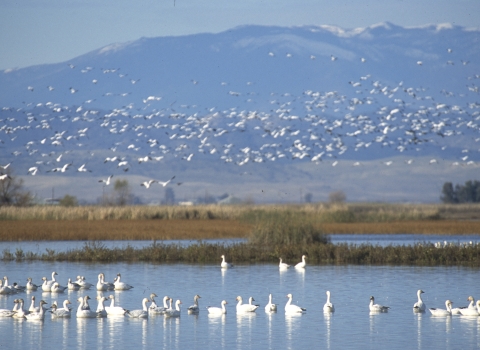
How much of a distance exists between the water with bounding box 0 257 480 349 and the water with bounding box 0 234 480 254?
683 cm

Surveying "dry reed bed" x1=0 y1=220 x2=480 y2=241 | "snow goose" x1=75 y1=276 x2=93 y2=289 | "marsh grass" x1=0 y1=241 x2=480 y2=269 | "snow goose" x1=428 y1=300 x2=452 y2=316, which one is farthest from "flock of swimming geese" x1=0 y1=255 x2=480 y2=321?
"dry reed bed" x1=0 y1=220 x2=480 y2=241

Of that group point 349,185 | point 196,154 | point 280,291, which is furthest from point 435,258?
point 196,154

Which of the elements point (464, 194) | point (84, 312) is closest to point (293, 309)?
point (84, 312)

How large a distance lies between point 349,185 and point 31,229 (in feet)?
344

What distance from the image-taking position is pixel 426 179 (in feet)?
483

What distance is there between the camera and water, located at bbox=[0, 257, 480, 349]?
17625 mm

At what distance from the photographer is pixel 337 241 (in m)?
41.2

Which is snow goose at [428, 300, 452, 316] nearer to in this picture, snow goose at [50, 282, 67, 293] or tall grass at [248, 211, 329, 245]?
snow goose at [50, 282, 67, 293]

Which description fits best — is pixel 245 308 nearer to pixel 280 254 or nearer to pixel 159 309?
pixel 159 309

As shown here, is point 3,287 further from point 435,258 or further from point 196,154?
point 196,154

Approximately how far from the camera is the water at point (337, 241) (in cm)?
3822

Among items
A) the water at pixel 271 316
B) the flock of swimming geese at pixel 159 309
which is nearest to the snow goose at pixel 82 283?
the water at pixel 271 316

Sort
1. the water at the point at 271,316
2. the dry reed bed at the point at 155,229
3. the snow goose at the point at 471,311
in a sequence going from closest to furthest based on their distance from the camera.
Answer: the water at the point at 271,316 → the snow goose at the point at 471,311 → the dry reed bed at the point at 155,229

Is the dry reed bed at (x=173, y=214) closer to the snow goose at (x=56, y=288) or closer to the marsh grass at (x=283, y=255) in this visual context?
the marsh grass at (x=283, y=255)
